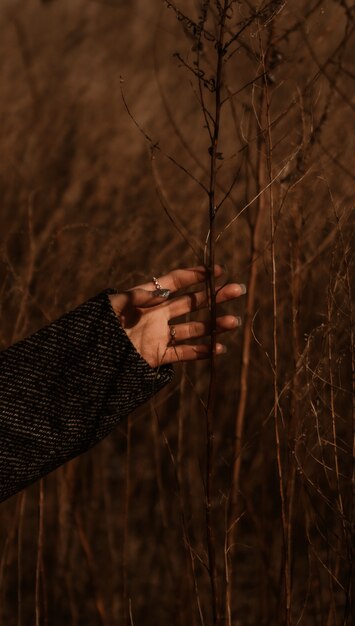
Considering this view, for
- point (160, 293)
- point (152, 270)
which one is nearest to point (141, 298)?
point (160, 293)

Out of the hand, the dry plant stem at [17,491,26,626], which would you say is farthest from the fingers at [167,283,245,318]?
the dry plant stem at [17,491,26,626]

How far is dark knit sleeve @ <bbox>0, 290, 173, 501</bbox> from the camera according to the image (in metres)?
0.88

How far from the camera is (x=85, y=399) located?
0.90 meters

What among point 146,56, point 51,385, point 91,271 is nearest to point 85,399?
point 51,385

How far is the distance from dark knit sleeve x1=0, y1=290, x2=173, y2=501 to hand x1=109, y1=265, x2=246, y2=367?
33mm

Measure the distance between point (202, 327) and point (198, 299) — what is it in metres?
0.03

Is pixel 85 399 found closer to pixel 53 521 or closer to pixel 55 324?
pixel 55 324

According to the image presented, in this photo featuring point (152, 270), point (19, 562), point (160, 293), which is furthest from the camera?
point (152, 270)

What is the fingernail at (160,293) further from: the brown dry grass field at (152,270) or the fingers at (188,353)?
the brown dry grass field at (152,270)

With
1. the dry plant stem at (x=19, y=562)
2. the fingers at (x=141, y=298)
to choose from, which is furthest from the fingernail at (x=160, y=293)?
the dry plant stem at (x=19, y=562)

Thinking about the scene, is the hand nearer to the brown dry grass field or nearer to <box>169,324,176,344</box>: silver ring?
<box>169,324,176,344</box>: silver ring

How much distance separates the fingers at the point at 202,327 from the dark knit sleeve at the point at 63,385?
0.21ft

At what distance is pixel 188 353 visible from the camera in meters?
0.92

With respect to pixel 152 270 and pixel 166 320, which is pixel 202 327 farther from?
pixel 152 270
